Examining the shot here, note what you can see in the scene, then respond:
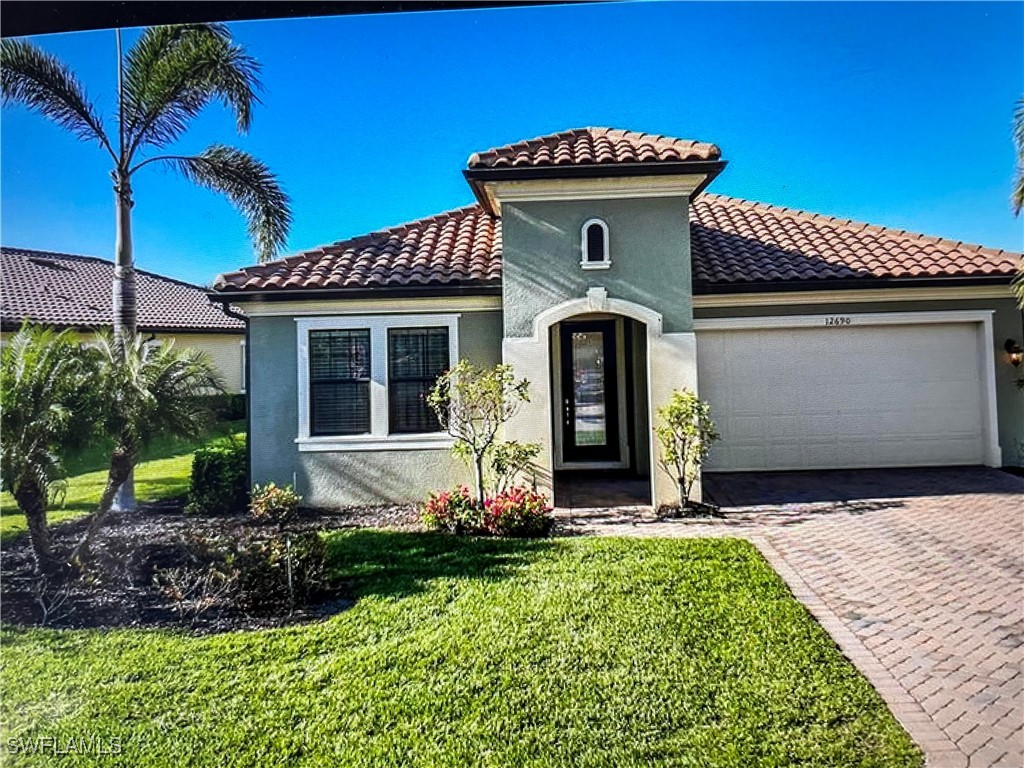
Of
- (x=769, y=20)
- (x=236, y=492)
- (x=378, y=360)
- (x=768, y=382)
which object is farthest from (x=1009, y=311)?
(x=236, y=492)

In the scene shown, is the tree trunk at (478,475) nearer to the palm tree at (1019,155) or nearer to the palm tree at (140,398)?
the palm tree at (140,398)

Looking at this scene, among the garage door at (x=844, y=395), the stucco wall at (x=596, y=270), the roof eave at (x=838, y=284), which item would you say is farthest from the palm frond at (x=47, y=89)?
the garage door at (x=844, y=395)

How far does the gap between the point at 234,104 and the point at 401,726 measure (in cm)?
355

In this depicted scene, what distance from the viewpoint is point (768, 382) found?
25.4 ft

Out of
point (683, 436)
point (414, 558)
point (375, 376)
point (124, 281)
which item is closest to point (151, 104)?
point (124, 281)

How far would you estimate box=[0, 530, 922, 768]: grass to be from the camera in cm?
247

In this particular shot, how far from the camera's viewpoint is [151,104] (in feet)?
9.56

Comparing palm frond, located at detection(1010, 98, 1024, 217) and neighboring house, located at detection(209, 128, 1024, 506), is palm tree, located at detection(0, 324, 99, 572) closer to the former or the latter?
neighboring house, located at detection(209, 128, 1024, 506)

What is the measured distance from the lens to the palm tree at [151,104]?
9.11 ft

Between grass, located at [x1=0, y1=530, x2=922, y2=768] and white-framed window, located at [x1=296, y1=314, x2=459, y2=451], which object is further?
white-framed window, located at [x1=296, y1=314, x2=459, y2=451]

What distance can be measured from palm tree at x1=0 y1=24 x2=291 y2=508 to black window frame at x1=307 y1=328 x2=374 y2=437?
2.22 m

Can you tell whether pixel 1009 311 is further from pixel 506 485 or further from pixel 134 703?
pixel 134 703

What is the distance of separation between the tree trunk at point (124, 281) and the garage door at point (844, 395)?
698cm
